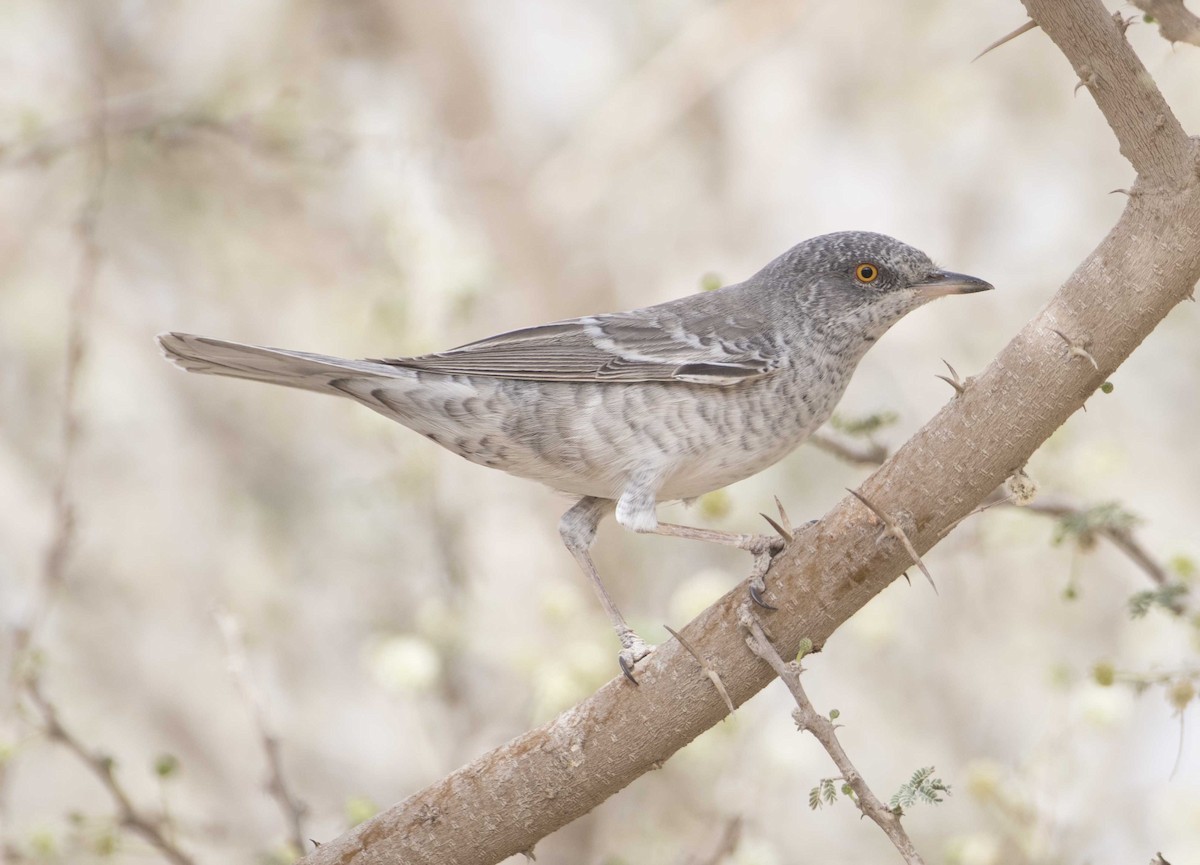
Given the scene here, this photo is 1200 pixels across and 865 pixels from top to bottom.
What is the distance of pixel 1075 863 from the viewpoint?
422cm

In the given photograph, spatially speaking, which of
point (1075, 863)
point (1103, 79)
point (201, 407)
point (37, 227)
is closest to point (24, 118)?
point (37, 227)

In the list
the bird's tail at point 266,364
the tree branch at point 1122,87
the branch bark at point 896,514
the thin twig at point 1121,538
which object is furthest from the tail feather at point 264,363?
the tree branch at point 1122,87

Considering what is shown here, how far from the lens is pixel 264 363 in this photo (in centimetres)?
370

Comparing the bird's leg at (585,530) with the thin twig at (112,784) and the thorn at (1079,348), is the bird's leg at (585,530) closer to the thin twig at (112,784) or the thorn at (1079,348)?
the thin twig at (112,784)

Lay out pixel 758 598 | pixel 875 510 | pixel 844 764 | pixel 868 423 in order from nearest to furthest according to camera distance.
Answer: pixel 844 764 → pixel 875 510 → pixel 758 598 → pixel 868 423

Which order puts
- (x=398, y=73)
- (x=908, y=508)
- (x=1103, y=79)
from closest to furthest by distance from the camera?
(x=1103, y=79) → (x=908, y=508) → (x=398, y=73)

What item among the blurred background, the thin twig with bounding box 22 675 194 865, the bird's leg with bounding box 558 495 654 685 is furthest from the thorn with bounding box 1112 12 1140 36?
the blurred background

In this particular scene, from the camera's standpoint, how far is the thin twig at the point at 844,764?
2084 mm

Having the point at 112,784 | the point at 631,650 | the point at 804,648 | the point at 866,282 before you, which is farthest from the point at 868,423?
the point at 112,784

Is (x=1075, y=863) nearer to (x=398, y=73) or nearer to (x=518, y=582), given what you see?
(x=518, y=582)

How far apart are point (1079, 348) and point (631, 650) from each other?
62.9 inches

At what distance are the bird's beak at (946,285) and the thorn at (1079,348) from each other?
128cm

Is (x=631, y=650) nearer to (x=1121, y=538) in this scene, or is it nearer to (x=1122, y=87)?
(x=1121, y=538)

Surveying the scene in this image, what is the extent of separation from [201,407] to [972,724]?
530 centimetres
